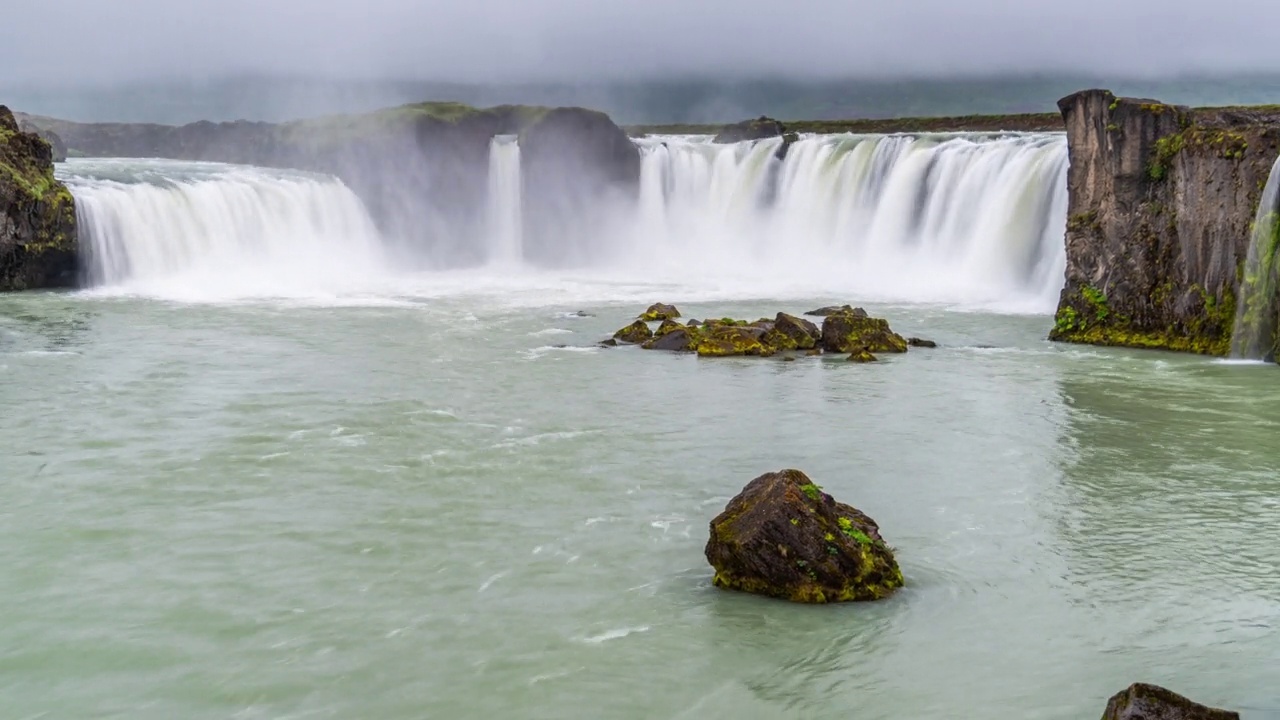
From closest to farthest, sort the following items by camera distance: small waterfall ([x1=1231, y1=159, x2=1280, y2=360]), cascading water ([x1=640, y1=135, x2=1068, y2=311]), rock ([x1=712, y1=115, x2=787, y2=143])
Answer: small waterfall ([x1=1231, y1=159, x2=1280, y2=360]), cascading water ([x1=640, y1=135, x2=1068, y2=311]), rock ([x1=712, y1=115, x2=787, y2=143])

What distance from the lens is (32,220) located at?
29516 mm

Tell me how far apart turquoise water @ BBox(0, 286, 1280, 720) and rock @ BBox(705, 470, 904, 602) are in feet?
0.59

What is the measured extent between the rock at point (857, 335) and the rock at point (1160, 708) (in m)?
14.7

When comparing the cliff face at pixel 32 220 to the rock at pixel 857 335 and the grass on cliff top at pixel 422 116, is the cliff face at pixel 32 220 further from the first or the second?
the rock at pixel 857 335

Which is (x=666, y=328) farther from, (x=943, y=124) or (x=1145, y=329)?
(x=943, y=124)

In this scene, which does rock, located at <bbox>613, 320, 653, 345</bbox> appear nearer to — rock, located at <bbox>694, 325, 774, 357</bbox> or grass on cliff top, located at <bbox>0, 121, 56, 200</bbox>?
rock, located at <bbox>694, 325, 774, 357</bbox>

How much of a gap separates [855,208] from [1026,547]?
28.7 meters

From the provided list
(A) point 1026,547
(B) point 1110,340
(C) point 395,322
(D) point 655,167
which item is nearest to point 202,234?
(C) point 395,322

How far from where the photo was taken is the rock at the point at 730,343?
20719mm

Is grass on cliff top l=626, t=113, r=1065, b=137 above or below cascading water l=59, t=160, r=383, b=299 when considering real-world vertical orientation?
above

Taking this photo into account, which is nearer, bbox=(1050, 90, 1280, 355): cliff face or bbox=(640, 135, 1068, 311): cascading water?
bbox=(1050, 90, 1280, 355): cliff face

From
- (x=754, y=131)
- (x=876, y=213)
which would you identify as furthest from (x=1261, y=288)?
(x=754, y=131)

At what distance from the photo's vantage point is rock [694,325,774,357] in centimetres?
2072

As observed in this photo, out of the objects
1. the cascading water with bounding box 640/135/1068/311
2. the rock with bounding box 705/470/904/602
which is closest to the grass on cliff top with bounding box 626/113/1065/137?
the cascading water with bounding box 640/135/1068/311
